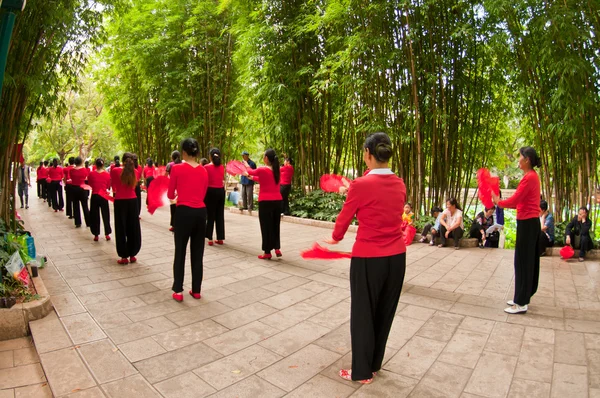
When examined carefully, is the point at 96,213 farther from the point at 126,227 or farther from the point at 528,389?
the point at 528,389

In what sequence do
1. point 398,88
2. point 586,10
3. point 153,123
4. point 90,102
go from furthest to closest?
point 90,102 → point 153,123 → point 398,88 → point 586,10

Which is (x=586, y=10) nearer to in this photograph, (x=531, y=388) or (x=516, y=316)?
(x=516, y=316)

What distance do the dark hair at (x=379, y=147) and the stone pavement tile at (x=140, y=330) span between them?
6.22 ft

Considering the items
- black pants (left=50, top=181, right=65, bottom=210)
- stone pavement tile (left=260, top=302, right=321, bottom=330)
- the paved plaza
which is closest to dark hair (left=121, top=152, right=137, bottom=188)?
the paved plaza

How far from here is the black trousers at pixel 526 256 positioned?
3.04m

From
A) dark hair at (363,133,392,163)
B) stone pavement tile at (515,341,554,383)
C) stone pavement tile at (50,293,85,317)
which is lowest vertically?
stone pavement tile at (515,341,554,383)

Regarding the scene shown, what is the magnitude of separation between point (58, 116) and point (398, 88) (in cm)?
492

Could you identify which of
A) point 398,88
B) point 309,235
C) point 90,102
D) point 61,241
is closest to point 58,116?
point 61,241

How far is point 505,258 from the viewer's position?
16.4ft

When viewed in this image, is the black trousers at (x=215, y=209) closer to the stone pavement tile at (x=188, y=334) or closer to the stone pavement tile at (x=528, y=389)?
the stone pavement tile at (x=188, y=334)

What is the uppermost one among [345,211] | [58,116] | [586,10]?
[586,10]

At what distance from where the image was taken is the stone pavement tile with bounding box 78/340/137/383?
2.07 m

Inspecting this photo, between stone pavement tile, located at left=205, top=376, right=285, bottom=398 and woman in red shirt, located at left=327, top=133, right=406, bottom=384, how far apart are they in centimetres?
44

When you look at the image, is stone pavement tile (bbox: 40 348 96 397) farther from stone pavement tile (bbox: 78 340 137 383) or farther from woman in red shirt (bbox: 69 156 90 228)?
woman in red shirt (bbox: 69 156 90 228)
